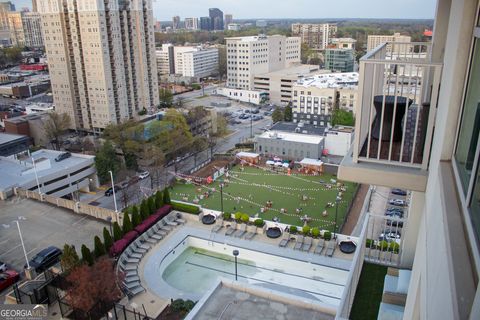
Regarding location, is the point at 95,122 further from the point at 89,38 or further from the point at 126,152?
the point at 126,152

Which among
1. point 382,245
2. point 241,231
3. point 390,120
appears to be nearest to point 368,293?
point 382,245

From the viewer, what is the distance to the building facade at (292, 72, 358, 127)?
25078 millimetres

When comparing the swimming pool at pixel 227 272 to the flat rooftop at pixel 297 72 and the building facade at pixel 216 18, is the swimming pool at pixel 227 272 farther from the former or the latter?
the building facade at pixel 216 18

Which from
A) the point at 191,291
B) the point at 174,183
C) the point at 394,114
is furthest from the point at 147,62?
the point at 394,114

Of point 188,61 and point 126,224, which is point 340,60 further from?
point 126,224

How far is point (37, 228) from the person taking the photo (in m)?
11.4

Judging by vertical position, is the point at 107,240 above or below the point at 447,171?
below

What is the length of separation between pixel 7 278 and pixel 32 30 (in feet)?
226

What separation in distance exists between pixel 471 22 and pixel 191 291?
381 inches

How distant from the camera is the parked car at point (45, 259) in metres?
9.42

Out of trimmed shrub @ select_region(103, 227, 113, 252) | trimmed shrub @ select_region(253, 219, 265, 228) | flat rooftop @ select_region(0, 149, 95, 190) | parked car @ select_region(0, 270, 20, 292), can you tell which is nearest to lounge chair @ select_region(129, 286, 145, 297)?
trimmed shrub @ select_region(103, 227, 113, 252)

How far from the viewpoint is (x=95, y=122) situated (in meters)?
24.7

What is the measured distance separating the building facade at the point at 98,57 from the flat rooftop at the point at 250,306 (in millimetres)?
19675

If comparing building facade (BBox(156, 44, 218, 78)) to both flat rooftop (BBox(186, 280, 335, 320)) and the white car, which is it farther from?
flat rooftop (BBox(186, 280, 335, 320))
